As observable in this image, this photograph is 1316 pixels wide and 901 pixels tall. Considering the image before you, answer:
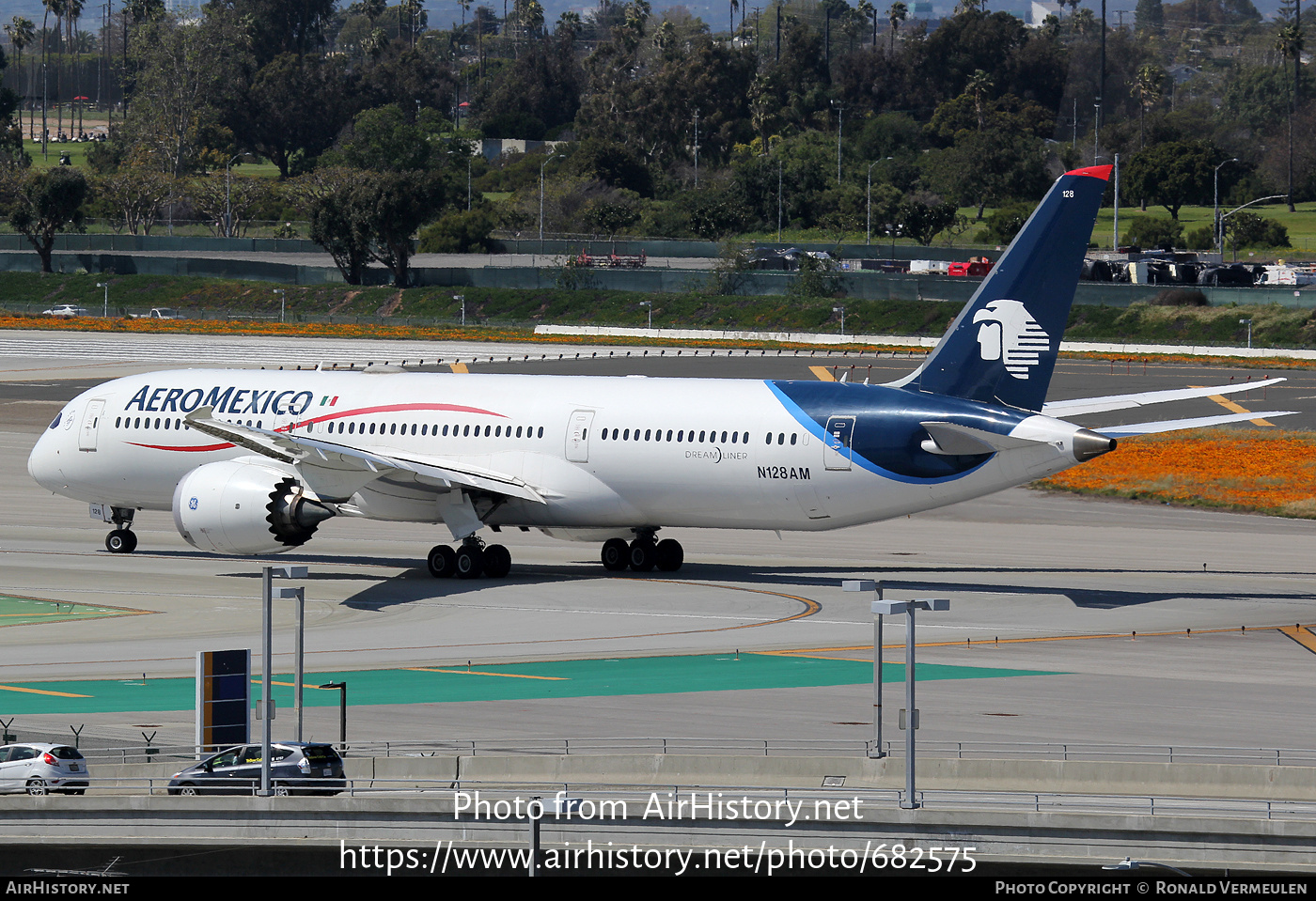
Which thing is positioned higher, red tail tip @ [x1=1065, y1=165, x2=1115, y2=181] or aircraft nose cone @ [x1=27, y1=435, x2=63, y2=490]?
red tail tip @ [x1=1065, y1=165, x2=1115, y2=181]

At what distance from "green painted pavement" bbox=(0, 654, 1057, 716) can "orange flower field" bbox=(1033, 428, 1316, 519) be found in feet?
106

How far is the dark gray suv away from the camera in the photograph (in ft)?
78.1

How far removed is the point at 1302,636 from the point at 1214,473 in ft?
108

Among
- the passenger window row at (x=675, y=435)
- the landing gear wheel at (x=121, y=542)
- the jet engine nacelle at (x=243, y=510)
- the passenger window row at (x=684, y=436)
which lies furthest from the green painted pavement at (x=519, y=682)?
the landing gear wheel at (x=121, y=542)

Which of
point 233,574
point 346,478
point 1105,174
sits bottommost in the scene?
point 233,574

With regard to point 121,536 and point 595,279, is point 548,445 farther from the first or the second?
point 595,279

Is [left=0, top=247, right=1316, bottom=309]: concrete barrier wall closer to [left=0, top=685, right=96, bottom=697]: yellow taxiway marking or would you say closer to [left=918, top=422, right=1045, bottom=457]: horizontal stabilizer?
[left=918, top=422, right=1045, bottom=457]: horizontal stabilizer

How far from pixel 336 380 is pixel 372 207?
12209 cm

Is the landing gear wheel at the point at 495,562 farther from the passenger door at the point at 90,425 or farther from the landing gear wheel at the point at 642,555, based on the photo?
the passenger door at the point at 90,425

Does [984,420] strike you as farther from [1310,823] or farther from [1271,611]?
[1310,823]

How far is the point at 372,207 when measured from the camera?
169000mm

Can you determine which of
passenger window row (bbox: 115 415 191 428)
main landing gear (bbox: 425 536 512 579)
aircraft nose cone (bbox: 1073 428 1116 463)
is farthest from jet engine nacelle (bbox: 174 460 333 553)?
aircraft nose cone (bbox: 1073 428 1116 463)

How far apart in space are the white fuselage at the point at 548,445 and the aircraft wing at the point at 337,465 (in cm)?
46

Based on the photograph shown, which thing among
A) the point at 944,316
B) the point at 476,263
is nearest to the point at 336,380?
the point at 944,316
